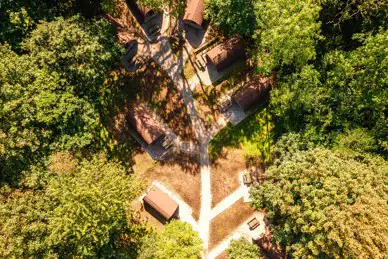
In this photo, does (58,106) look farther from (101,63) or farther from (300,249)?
(300,249)

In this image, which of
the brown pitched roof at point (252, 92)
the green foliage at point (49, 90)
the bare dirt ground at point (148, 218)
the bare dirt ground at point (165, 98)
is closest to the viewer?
the green foliage at point (49, 90)

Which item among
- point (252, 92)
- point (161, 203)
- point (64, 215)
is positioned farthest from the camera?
point (252, 92)

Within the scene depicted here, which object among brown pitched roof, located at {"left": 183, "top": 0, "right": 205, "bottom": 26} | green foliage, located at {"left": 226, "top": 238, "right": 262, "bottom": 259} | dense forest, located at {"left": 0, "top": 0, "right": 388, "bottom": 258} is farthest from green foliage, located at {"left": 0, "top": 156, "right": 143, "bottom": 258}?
brown pitched roof, located at {"left": 183, "top": 0, "right": 205, "bottom": 26}

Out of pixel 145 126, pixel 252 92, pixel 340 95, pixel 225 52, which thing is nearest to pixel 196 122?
pixel 145 126

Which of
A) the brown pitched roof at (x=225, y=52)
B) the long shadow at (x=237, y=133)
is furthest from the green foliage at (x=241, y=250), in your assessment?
the brown pitched roof at (x=225, y=52)

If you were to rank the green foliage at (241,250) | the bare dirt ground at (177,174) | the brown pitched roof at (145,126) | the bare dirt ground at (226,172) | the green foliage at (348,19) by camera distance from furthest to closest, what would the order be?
the bare dirt ground at (226,172)
the bare dirt ground at (177,174)
the brown pitched roof at (145,126)
the green foliage at (241,250)
the green foliage at (348,19)

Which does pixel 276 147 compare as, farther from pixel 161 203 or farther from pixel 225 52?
pixel 161 203

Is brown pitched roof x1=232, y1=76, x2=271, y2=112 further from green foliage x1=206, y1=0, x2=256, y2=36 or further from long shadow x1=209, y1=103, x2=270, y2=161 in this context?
green foliage x1=206, y1=0, x2=256, y2=36

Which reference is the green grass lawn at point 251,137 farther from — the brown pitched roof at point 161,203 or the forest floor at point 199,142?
the brown pitched roof at point 161,203
